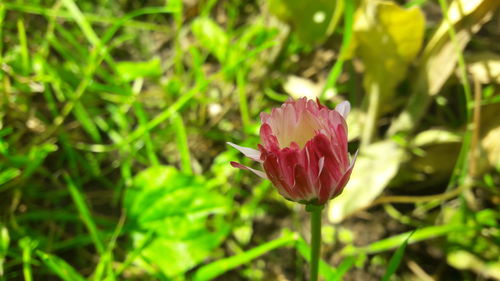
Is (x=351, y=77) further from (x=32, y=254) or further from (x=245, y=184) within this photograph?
(x=32, y=254)

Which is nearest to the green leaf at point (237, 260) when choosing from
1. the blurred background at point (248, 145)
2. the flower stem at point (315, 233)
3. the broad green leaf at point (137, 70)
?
the blurred background at point (248, 145)

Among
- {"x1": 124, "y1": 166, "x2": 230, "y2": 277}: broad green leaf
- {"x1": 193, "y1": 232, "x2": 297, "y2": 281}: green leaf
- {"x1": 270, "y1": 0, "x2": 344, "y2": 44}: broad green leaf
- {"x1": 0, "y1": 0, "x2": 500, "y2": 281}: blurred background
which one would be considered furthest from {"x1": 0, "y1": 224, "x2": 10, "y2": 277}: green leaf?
{"x1": 270, "y1": 0, "x2": 344, "y2": 44}: broad green leaf

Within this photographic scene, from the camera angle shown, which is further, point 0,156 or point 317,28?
point 317,28

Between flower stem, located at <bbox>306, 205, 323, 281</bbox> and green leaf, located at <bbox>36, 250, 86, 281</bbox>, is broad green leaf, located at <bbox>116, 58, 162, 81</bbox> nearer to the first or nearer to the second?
green leaf, located at <bbox>36, 250, 86, 281</bbox>

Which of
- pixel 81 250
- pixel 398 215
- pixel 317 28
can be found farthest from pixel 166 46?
pixel 398 215

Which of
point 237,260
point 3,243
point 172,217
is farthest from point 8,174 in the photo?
point 237,260

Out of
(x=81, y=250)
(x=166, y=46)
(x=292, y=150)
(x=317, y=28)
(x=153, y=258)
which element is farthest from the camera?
(x=166, y=46)
